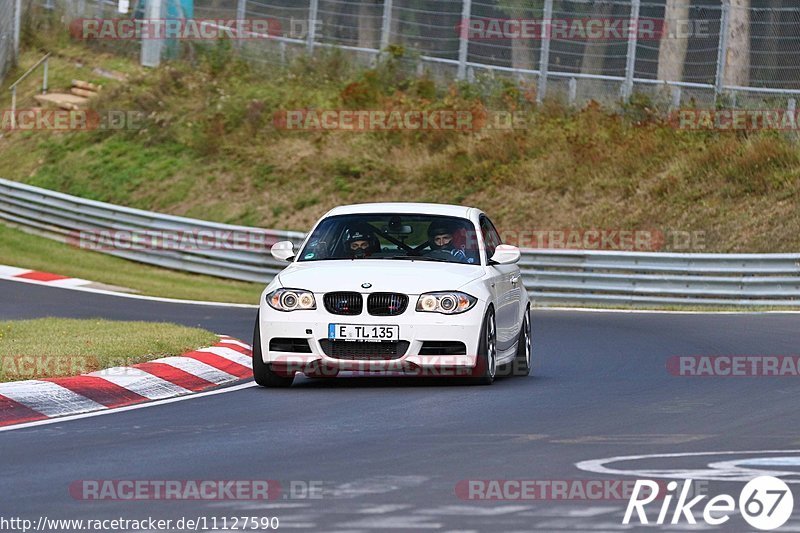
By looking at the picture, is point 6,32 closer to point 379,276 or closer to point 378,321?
point 379,276

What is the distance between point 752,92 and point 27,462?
24.9 meters

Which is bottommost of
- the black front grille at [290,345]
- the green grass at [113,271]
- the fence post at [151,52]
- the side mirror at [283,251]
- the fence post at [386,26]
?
the green grass at [113,271]

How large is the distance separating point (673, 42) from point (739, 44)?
1.66m

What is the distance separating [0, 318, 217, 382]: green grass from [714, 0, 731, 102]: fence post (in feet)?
55.1

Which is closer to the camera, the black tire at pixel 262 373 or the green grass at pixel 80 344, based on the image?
the green grass at pixel 80 344

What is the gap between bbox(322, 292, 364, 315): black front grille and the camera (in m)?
12.0

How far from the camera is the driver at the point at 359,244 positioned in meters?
13.0

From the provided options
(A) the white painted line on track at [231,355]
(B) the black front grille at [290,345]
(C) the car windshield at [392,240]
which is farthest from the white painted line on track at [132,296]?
(B) the black front grille at [290,345]

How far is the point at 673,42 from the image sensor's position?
3117cm

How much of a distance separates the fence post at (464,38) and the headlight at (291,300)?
22.4 meters

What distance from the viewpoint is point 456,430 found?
946 centimetres

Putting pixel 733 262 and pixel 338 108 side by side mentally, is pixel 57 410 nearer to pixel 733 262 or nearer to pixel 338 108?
pixel 733 262

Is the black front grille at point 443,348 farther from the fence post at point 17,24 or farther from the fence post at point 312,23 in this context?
the fence post at point 17,24

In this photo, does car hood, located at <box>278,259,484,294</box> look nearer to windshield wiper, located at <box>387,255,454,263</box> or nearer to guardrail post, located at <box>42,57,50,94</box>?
windshield wiper, located at <box>387,255,454,263</box>
